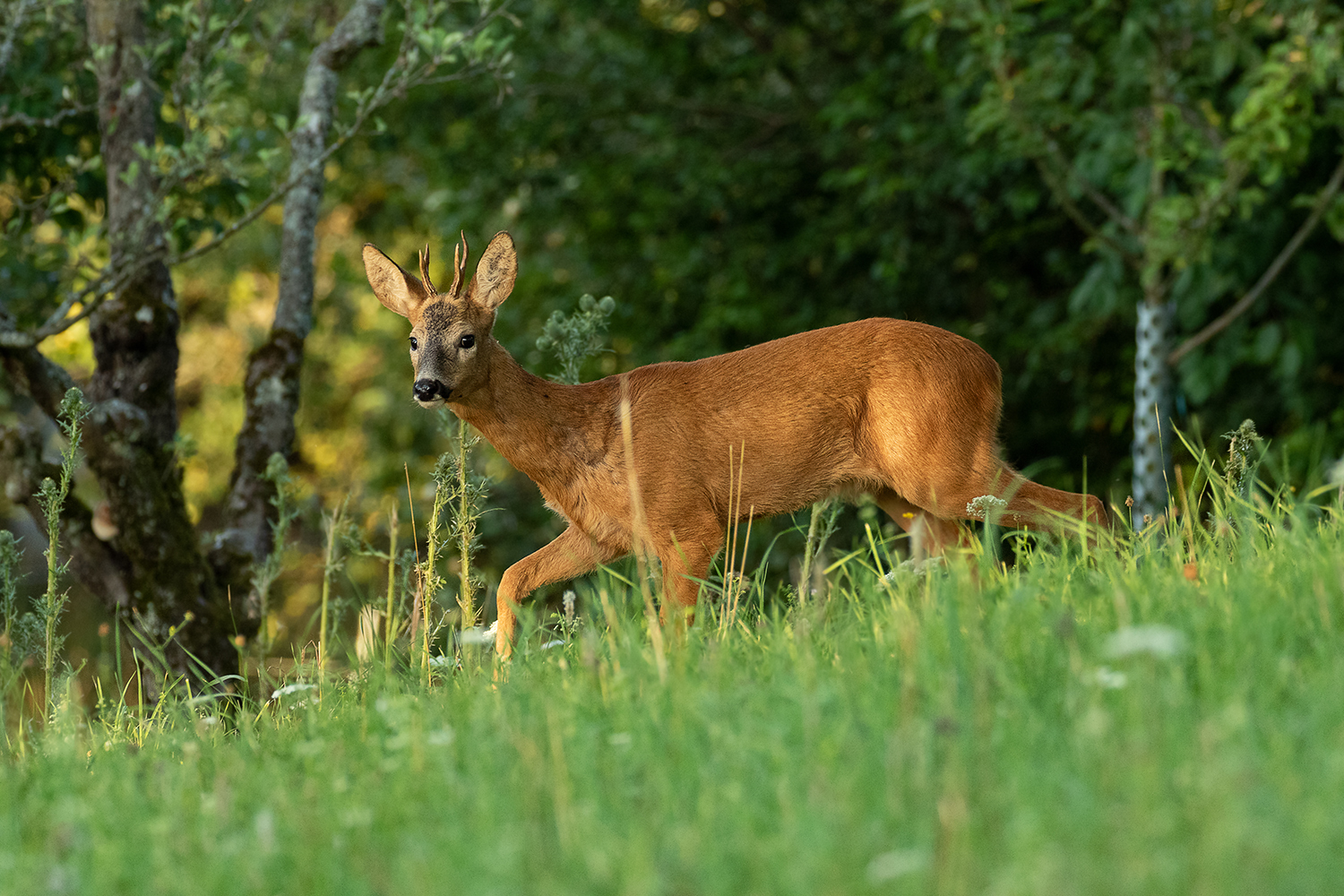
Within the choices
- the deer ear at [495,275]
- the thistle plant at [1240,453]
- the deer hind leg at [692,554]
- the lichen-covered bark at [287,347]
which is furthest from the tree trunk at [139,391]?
the thistle plant at [1240,453]

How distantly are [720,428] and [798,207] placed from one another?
20.9ft

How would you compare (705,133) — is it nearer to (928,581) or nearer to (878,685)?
(928,581)

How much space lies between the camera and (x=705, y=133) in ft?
37.1

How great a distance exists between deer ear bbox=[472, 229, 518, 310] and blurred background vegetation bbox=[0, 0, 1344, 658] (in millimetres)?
3069

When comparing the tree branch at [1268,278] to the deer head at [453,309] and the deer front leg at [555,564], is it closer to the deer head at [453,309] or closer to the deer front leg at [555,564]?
the deer front leg at [555,564]

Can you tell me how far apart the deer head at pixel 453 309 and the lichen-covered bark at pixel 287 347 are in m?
1.51

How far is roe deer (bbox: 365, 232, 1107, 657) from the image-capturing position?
5219mm

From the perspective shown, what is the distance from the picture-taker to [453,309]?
529 centimetres

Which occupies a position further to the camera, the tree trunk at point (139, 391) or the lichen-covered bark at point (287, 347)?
the lichen-covered bark at point (287, 347)

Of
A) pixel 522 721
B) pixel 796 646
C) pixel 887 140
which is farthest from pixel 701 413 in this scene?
pixel 887 140

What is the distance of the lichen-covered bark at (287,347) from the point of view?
6.77 m

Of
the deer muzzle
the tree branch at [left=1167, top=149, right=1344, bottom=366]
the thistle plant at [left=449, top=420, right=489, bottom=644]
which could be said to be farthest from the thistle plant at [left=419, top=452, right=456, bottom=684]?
the tree branch at [left=1167, top=149, right=1344, bottom=366]

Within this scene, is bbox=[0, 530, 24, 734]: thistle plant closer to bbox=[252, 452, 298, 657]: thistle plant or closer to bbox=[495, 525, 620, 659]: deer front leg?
bbox=[252, 452, 298, 657]: thistle plant

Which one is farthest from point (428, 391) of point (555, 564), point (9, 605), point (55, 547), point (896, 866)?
point (896, 866)
